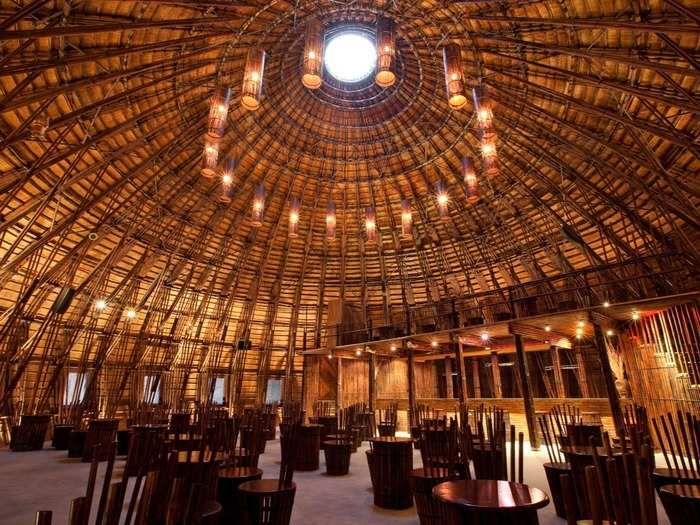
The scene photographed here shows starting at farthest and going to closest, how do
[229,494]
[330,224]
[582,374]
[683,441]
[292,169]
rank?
1. [582,374]
2. [292,169]
3. [330,224]
4. [683,441]
5. [229,494]

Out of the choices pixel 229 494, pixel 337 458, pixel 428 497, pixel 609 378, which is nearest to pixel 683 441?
pixel 428 497

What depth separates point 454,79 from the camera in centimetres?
766

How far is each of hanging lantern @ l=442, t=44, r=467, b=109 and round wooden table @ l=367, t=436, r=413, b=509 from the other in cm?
603

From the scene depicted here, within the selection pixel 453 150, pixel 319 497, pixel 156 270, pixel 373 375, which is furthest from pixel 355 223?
pixel 319 497

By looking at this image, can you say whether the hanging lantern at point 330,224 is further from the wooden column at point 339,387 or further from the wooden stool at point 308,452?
the wooden column at point 339,387

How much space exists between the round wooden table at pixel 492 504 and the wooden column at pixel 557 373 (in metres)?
15.1

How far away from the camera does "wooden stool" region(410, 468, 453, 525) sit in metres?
4.37

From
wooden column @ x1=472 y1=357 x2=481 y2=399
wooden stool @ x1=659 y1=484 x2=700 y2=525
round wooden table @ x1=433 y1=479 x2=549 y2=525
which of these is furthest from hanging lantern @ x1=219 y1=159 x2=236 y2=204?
wooden column @ x1=472 y1=357 x2=481 y2=399

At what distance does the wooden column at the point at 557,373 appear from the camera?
54.4 ft

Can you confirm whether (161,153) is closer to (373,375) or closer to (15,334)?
(15,334)

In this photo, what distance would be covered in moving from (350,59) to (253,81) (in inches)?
362

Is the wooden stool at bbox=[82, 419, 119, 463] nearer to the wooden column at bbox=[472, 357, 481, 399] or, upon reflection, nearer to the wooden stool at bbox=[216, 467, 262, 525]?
the wooden stool at bbox=[216, 467, 262, 525]

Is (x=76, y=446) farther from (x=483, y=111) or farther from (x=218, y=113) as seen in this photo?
(x=483, y=111)

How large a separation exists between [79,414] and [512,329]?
13.1m
